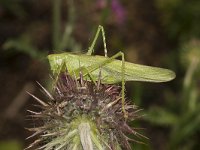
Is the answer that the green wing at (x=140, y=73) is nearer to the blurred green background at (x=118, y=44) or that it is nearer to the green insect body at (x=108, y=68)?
the green insect body at (x=108, y=68)

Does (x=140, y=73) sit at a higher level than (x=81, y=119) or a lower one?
higher

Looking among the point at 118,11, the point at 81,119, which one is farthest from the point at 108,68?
the point at 118,11

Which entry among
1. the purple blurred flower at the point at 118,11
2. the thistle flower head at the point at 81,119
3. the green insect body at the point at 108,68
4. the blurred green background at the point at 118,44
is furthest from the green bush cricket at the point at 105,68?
the purple blurred flower at the point at 118,11

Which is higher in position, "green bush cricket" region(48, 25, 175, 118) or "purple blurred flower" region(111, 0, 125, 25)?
"green bush cricket" region(48, 25, 175, 118)

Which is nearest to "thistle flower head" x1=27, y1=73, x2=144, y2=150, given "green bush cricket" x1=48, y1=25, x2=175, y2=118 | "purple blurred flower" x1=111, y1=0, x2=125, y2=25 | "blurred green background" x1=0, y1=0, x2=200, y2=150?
"green bush cricket" x1=48, y1=25, x2=175, y2=118

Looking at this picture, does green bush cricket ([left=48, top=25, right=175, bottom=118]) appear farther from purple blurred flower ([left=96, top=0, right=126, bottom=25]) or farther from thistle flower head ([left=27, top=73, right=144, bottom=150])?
purple blurred flower ([left=96, top=0, right=126, bottom=25])

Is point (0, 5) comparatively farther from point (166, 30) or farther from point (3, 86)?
point (166, 30)

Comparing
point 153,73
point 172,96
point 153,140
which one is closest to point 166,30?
point 172,96

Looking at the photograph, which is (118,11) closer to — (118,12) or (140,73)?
(118,12)
